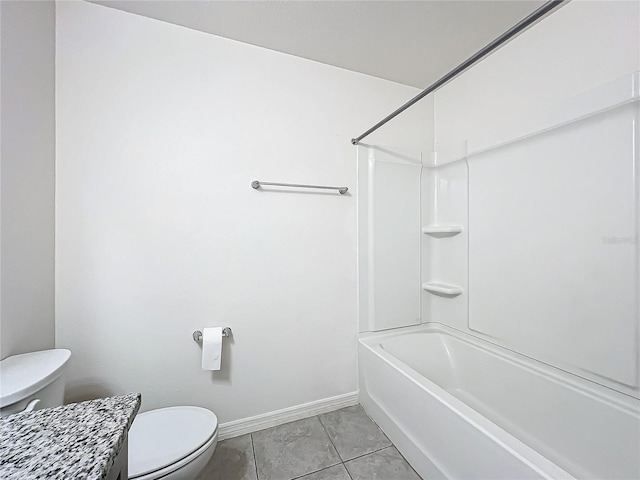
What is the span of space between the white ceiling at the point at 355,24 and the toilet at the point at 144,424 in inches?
68.6

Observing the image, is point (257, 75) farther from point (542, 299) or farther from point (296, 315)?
point (542, 299)

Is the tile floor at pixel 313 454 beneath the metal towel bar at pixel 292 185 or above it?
beneath

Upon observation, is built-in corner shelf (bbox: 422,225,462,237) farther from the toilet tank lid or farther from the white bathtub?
the toilet tank lid

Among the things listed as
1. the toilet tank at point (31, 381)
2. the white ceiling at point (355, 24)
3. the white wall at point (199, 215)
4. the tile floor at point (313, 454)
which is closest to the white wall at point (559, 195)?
the white ceiling at point (355, 24)

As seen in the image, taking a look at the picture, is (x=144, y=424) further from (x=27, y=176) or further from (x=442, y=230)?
(x=442, y=230)

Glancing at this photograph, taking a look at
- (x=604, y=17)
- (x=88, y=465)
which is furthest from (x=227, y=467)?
(x=604, y=17)

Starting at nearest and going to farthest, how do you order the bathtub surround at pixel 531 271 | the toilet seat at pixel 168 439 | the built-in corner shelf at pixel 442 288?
1. the toilet seat at pixel 168 439
2. the bathtub surround at pixel 531 271
3. the built-in corner shelf at pixel 442 288

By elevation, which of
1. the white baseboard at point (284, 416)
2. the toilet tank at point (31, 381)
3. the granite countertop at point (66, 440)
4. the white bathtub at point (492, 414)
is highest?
the granite countertop at point (66, 440)

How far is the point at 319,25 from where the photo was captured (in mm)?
1472

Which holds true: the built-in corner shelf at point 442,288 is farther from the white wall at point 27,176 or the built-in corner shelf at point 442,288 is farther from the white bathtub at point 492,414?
the white wall at point 27,176

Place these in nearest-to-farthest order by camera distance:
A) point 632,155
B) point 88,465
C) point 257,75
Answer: point 88,465, point 632,155, point 257,75

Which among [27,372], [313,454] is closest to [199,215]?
[27,372]

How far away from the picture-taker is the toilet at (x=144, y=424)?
0.87 m

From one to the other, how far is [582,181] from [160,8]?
7.74 feet
